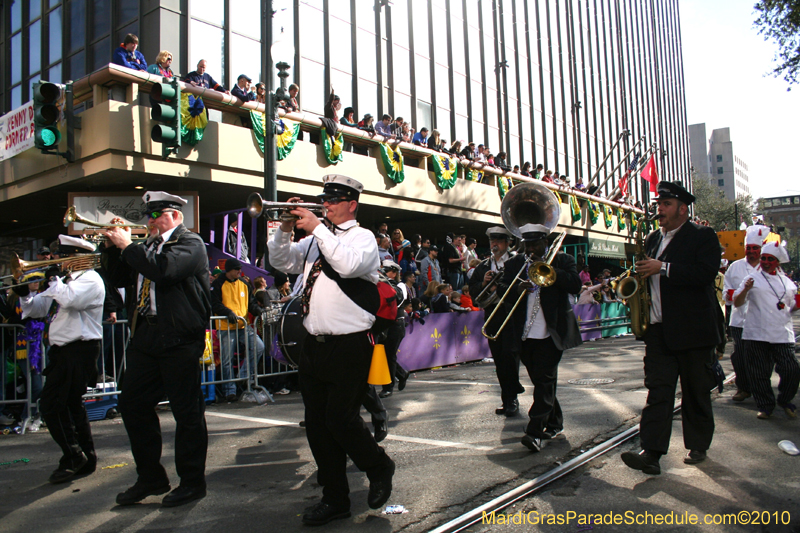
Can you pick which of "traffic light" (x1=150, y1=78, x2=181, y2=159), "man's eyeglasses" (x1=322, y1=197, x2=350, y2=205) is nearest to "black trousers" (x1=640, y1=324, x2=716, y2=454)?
"man's eyeglasses" (x1=322, y1=197, x2=350, y2=205)

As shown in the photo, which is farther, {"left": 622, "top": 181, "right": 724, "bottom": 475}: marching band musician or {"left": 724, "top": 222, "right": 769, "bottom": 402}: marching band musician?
{"left": 724, "top": 222, "right": 769, "bottom": 402}: marching band musician

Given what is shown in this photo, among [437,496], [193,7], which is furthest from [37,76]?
[437,496]

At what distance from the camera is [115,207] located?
523 inches

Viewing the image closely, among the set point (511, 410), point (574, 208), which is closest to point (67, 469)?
point (511, 410)

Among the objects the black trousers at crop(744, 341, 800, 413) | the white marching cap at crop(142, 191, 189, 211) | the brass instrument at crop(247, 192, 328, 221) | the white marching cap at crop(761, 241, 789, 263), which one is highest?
the white marching cap at crop(142, 191, 189, 211)

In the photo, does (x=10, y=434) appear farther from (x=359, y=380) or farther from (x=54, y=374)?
(x=359, y=380)

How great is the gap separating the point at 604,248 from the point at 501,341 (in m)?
22.3

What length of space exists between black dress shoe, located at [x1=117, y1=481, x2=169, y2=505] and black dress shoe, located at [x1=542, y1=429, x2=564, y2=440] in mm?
2991

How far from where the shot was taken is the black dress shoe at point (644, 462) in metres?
4.38

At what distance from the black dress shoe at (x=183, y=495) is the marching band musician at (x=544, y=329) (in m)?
2.58

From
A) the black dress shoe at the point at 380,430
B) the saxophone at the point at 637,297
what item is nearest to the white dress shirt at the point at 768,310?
the saxophone at the point at 637,297

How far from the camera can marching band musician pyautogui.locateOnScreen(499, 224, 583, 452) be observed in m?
5.34

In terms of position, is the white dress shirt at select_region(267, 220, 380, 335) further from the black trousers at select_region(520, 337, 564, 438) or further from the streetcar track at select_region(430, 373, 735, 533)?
the black trousers at select_region(520, 337, 564, 438)

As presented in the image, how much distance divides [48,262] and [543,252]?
4.21m
